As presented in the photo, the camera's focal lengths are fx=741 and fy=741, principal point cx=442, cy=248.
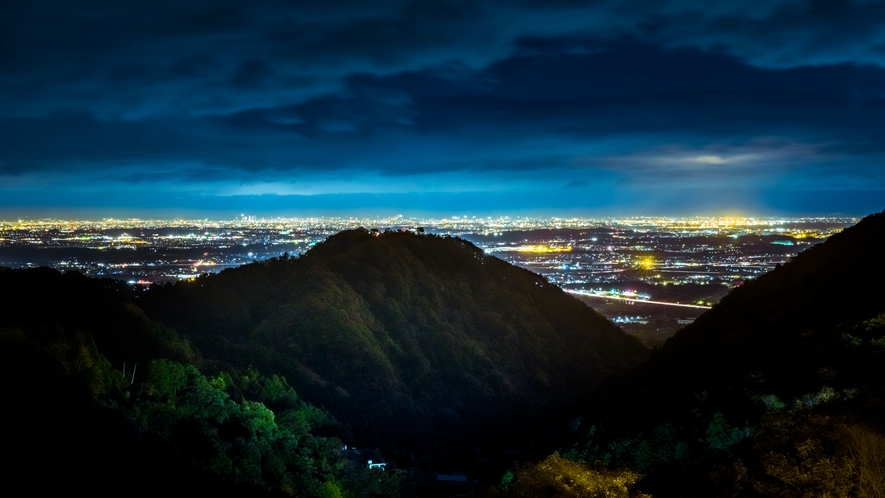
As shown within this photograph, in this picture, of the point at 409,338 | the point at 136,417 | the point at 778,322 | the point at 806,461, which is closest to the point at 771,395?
→ the point at 806,461

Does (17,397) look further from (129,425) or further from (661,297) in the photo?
(661,297)

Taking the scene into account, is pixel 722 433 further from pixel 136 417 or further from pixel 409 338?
pixel 409 338

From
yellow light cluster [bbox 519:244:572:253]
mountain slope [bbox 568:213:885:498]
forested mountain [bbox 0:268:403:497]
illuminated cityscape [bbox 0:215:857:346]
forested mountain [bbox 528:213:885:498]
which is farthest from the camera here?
yellow light cluster [bbox 519:244:572:253]

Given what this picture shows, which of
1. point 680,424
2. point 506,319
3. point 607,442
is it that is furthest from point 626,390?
point 506,319

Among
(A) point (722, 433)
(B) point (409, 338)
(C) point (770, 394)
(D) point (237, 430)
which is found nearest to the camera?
(A) point (722, 433)

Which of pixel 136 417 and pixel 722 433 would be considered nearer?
pixel 722 433

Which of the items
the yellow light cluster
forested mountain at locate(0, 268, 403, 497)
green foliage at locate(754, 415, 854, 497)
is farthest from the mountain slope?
the yellow light cluster

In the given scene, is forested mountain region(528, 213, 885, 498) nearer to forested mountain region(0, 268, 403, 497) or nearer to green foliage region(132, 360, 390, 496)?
green foliage region(132, 360, 390, 496)
